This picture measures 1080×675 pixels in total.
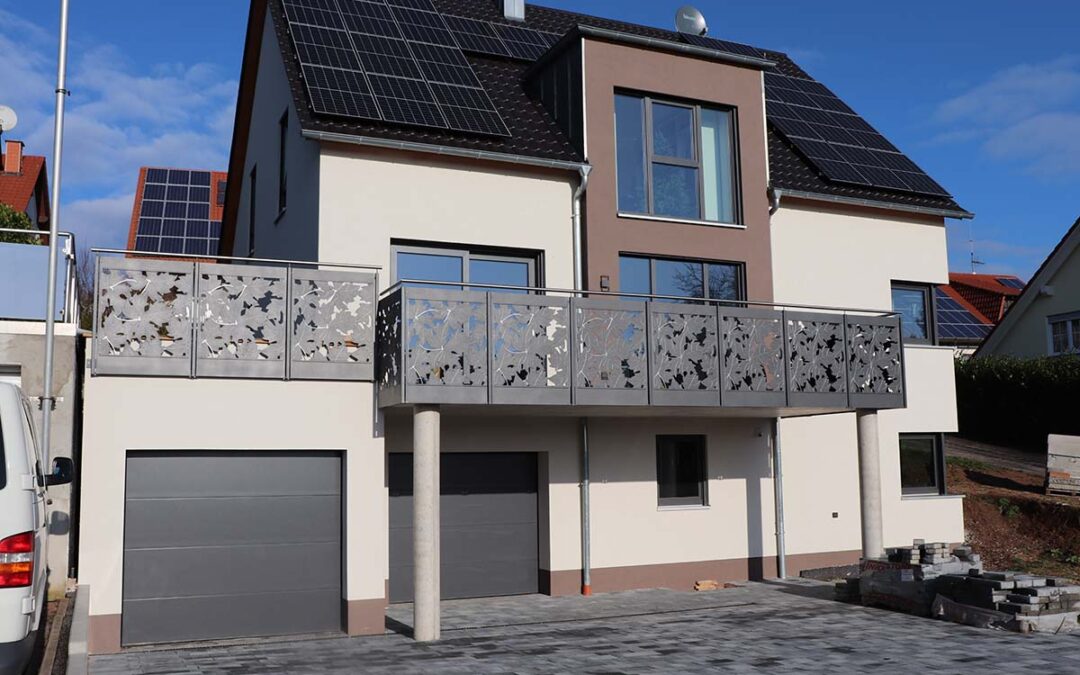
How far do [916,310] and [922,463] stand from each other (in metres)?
2.70

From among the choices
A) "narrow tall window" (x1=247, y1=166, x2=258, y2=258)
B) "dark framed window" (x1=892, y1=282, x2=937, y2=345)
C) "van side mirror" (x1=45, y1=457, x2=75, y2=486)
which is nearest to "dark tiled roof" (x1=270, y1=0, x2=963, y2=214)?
"dark framed window" (x1=892, y1=282, x2=937, y2=345)

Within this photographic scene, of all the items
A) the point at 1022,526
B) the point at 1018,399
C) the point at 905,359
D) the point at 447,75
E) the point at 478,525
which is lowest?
the point at 1022,526

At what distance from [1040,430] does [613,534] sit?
1599cm

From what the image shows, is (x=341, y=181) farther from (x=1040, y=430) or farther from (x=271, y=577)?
(x=1040, y=430)

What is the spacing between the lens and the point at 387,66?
14953mm

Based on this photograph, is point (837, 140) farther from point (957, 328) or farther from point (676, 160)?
point (957, 328)

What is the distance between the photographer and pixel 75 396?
11.7 metres

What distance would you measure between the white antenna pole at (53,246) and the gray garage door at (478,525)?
4.30 metres

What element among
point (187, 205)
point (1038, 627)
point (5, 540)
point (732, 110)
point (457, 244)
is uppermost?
point (187, 205)

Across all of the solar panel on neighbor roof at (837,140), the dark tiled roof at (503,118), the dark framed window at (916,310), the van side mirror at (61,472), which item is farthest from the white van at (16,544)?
the dark framed window at (916,310)

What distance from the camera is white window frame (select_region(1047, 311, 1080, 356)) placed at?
2795cm

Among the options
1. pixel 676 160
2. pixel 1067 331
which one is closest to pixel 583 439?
pixel 676 160

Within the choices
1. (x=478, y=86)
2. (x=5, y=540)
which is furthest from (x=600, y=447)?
(x=5, y=540)

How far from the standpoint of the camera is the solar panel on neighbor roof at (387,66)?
1379 cm
